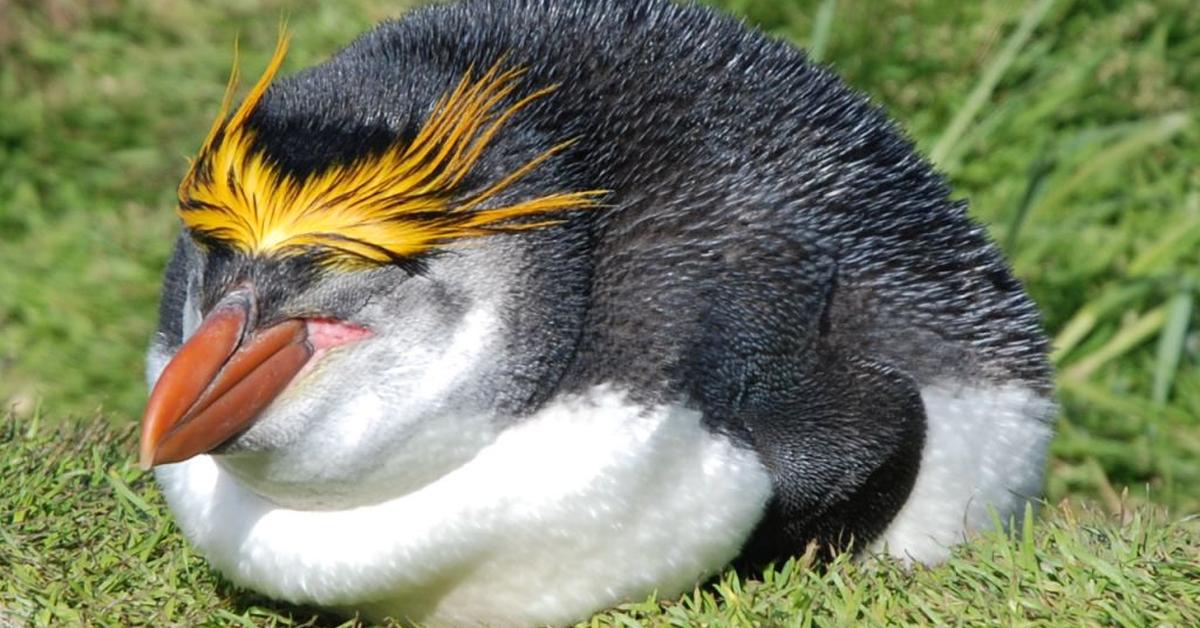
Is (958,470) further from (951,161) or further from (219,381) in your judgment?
(951,161)

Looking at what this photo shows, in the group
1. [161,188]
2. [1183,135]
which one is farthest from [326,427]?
[1183,135]

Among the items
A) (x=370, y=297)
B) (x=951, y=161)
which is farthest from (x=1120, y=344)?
(x=370, y=297)

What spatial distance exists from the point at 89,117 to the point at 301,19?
792 mm

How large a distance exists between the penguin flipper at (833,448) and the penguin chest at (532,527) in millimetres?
69

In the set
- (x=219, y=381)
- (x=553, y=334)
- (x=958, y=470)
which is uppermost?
(x=958, y=470)

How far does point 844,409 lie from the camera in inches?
128

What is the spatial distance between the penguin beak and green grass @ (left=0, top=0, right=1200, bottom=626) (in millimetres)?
2227

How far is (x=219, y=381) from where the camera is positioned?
2906 mm

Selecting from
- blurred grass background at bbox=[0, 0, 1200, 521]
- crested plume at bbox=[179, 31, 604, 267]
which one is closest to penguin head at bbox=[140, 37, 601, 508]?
crested plume at bbox=[179, 31, 604, 267]

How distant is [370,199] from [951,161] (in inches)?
128

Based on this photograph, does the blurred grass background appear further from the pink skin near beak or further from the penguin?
the pink skin near beak

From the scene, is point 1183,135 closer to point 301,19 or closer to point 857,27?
point 857,27

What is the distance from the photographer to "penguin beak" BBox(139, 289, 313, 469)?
2.87 m

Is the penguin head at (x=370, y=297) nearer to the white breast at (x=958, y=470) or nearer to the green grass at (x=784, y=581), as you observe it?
the green grass at (x=784, y=581)
